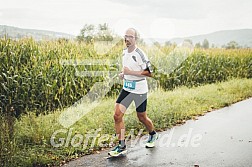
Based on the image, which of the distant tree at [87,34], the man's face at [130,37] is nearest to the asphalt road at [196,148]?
the man's face at [130,37]

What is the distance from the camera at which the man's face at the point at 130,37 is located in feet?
18.7

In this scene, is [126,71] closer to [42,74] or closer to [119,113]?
[119,113]

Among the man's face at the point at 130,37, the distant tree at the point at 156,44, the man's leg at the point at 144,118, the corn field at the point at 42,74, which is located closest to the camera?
the man's face at the point at 130,37

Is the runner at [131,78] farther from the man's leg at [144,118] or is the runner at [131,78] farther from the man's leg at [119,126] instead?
the man's leg at [144,118]

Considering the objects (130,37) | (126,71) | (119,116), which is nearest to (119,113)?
(119,116)

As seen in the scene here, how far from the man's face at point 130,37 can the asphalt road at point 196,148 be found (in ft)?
6.39

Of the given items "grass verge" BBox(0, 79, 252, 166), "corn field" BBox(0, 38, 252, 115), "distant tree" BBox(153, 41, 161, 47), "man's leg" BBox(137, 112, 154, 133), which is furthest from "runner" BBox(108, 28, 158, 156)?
"distant tree" BBox(153, 41, 161, 47)

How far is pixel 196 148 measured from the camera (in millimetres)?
6445

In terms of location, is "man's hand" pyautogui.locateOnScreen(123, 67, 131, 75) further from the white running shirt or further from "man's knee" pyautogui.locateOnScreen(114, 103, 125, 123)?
"man's knee" pyautogui.locateOnScreen(114, 103, 125, 123)

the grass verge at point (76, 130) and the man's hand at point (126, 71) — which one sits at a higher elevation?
the man's hand at point (126, 71)

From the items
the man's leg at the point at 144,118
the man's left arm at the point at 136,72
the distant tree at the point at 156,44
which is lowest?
the man's leg at the point at 144,118

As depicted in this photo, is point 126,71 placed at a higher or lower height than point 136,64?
lower

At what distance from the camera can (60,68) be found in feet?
32.3

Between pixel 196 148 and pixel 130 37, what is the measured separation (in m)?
2.48
